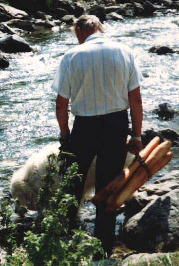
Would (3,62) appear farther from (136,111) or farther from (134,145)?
(136,111)

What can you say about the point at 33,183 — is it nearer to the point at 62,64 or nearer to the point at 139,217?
the point at 139,217

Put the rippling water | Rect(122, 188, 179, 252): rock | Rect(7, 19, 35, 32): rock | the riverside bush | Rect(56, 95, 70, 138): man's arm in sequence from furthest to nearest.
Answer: Rect(7, 19, 35, 32): rock < the rippling water < Rect(122, 188, 179, 252): rock < Rect(56, 95, 70, 138): man's arm < the riverside bush

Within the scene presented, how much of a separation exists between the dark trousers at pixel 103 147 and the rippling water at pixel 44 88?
91.5 inches

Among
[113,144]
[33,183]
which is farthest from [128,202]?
[113,144]

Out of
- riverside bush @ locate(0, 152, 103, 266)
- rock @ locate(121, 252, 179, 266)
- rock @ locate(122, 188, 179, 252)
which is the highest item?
riverside bush @ locate(0, 152, 103, 266)

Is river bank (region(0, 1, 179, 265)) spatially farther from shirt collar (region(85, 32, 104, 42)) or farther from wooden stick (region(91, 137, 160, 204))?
shirt collar (region(85, 32, 104, 42))

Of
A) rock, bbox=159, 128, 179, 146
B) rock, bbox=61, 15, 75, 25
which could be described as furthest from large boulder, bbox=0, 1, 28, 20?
rock, bbox=159, 128, 179, 146

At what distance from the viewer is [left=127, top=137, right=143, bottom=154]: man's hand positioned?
5.00 meters

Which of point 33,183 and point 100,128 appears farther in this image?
point 33,183

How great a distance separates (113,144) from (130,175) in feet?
1.73

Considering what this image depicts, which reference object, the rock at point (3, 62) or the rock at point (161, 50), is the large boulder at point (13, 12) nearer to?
the rock at point (3, 62)

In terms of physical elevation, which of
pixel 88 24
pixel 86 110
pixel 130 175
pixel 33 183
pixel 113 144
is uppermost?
pixel 88 24

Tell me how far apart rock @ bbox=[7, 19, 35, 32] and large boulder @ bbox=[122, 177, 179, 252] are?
16087 mm

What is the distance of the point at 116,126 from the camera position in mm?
4727
